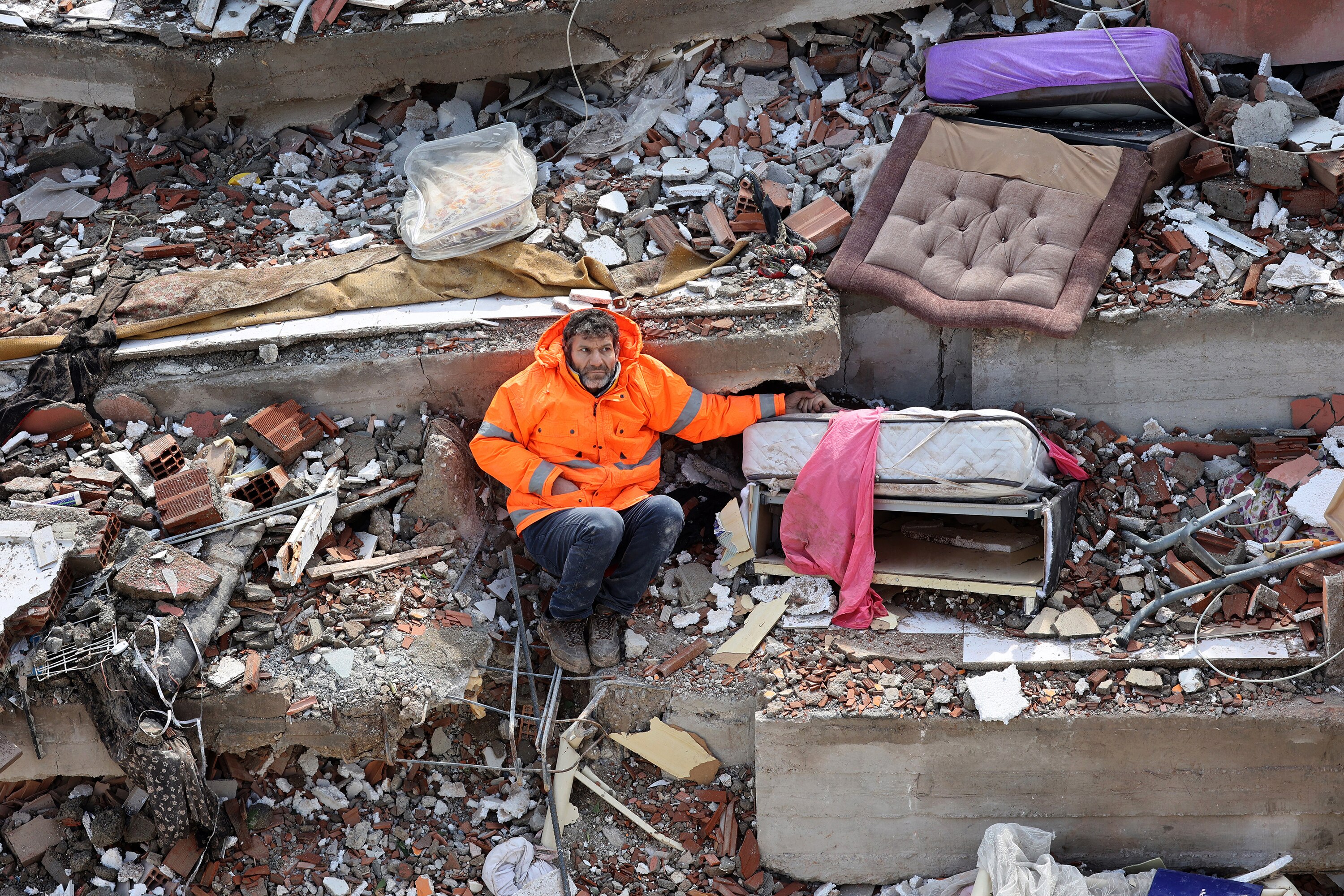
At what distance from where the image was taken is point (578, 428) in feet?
18.3

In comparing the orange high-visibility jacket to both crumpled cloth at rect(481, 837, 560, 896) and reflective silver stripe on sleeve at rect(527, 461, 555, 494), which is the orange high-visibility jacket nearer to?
reflective silver stripe on sleeve at rect(527, 461, 555, 494)

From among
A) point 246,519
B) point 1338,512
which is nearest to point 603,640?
point 246,519

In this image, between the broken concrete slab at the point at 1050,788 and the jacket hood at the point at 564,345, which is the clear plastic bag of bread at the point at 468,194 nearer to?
the jacket hood at the point at 564,345

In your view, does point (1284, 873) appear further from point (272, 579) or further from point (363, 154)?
point (363, 154)

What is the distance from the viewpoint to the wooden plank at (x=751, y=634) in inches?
218

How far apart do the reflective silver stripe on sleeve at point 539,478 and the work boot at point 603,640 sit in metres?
0.63

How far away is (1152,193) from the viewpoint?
6.36 meters

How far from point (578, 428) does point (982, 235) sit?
2.34 metres

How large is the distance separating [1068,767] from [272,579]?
364cm

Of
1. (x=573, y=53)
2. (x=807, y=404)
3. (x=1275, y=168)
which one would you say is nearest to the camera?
(x=807, y=404)

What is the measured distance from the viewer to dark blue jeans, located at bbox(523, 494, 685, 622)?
5.32 meters

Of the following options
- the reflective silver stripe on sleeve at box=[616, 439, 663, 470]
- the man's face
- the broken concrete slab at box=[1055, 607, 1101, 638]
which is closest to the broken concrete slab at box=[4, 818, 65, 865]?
the reflective silver stripe on sleeve at box=[616, 439, 663, 470]

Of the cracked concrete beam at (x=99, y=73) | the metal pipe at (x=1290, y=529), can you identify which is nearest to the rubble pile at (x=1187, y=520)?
the metal pipe at (x=1290, y=529)

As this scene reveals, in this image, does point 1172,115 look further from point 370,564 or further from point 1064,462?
point 370,564
